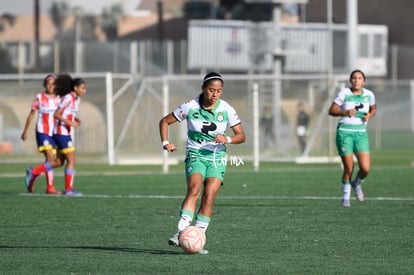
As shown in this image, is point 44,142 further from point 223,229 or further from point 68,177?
point 223,229

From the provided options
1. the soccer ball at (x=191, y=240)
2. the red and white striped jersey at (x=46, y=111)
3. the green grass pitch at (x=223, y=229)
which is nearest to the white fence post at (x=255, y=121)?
the green grass pitch at (x=223, y=229)

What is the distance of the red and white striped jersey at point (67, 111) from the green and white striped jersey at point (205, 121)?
29.1 feet

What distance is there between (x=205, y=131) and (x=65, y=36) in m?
63.8

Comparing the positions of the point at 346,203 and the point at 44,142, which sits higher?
the point at 44,142

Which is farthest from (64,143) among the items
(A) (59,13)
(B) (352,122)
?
(A) (59,13)

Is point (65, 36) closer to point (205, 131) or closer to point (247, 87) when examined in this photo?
point (247, 87)

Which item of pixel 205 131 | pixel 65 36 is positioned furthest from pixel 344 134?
pixel 65 36

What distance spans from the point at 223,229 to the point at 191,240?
299 centimetres

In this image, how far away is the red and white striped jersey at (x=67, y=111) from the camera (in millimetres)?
22016

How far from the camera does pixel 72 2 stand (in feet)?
256

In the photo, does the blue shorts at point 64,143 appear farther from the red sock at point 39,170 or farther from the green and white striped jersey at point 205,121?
the green and white striped jersey at point 205,121

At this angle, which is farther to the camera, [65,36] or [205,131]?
[65,36]

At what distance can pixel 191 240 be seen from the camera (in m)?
12.7

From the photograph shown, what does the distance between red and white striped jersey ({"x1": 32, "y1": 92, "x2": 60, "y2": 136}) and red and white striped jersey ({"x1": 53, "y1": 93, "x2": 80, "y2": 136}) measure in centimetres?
32
